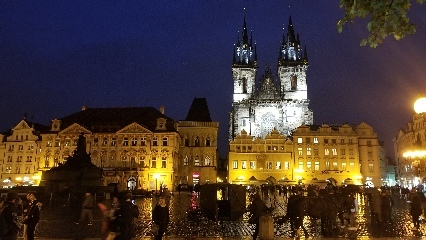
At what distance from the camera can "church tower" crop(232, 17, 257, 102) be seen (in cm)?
9200

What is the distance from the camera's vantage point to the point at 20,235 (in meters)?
14.5

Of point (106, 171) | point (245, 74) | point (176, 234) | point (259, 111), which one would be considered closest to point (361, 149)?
point (259, 111)

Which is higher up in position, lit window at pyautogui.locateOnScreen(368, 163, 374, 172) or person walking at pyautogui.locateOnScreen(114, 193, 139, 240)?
lit window at pyautogui.locateOnScreen(368, 163, 374, 172)

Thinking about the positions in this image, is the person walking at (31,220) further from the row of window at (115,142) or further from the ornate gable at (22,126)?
the ornate gable at (22,126)

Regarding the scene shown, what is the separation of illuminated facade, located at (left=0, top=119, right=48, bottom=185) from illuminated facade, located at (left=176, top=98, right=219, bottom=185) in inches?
1002

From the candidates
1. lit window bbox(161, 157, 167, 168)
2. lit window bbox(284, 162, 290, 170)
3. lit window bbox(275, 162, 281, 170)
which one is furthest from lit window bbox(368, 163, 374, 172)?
lit window bbox(161, 157, 167, 168)

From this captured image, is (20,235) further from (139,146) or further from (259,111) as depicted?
(259,111)

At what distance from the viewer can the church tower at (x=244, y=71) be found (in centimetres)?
9200

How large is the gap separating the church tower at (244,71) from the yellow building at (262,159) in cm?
1837

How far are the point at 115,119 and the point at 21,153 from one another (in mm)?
18489

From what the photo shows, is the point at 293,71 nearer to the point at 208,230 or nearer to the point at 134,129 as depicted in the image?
the point at 134,129

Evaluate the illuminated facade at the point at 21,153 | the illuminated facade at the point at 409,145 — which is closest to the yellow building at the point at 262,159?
the illuminated facade at the point at 409,145

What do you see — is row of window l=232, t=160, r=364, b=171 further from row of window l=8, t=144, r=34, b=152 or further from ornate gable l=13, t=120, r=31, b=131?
ornate gable l=13, t=120, r=31, b=131

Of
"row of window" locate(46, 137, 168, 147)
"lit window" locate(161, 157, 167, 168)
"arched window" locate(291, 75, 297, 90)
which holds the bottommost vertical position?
"lit window" locate(161, 157, 167, 168)
